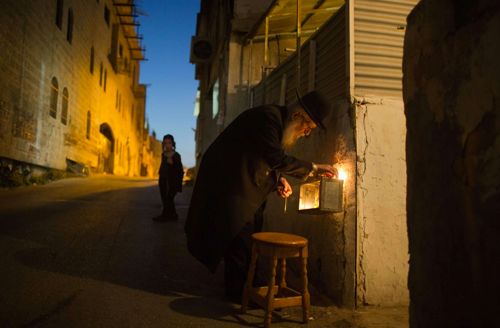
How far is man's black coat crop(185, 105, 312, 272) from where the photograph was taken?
12.2 feet

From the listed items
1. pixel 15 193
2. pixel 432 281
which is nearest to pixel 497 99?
pixel 432 281

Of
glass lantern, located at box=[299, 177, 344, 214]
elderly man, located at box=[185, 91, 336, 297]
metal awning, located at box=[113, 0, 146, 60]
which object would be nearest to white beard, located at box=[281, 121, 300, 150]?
elderly man, located at box=[185, 91, 336, 297]

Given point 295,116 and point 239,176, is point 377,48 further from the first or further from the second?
point 239,176

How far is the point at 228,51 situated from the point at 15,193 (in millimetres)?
7783

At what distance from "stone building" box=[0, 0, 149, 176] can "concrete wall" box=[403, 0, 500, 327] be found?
13147 millimetres

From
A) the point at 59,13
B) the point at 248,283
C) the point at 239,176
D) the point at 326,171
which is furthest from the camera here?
the point at 59,13

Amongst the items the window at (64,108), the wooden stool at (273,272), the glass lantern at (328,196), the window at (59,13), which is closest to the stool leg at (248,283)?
the wooden stool at (273,272)

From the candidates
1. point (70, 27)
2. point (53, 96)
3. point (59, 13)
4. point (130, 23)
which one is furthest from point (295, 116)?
point (130, 23)

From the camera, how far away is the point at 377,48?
4809mm

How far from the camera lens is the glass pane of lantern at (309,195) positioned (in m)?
4.23

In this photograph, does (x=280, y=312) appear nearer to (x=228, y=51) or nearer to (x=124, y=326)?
(x=124, y=326)

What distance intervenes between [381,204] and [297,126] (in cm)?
134

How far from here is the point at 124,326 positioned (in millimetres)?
3129

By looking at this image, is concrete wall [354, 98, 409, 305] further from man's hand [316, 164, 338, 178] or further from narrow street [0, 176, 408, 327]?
man's hand [316, 164, 338, 178]
